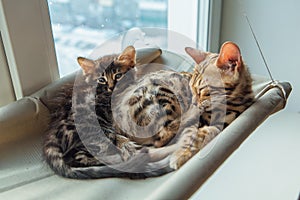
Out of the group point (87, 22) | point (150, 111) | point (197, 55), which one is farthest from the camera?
point (87, 22)

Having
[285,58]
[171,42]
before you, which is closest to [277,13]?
[285,58]

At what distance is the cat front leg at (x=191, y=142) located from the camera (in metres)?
0.77

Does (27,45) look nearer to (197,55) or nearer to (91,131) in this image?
(91,131)

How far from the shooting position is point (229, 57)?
2.93 feet

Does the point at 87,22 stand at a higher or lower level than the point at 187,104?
higher

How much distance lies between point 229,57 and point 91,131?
17.5 inches

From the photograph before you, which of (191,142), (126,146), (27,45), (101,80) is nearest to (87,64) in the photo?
(101,80)

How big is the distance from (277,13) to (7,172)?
1347 mm

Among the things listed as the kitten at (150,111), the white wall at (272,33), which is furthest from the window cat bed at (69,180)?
the white wall at (272,33)

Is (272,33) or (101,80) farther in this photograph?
(272,33)

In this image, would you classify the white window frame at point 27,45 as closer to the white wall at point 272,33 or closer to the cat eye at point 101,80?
the cat eye at point 101,80

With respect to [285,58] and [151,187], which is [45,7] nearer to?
[151,187]

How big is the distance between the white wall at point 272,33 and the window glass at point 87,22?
1.52ft

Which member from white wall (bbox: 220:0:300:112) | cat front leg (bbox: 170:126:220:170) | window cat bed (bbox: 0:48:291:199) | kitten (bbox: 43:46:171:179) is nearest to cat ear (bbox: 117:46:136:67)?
kitten (bbox: 43:46:171:179)
